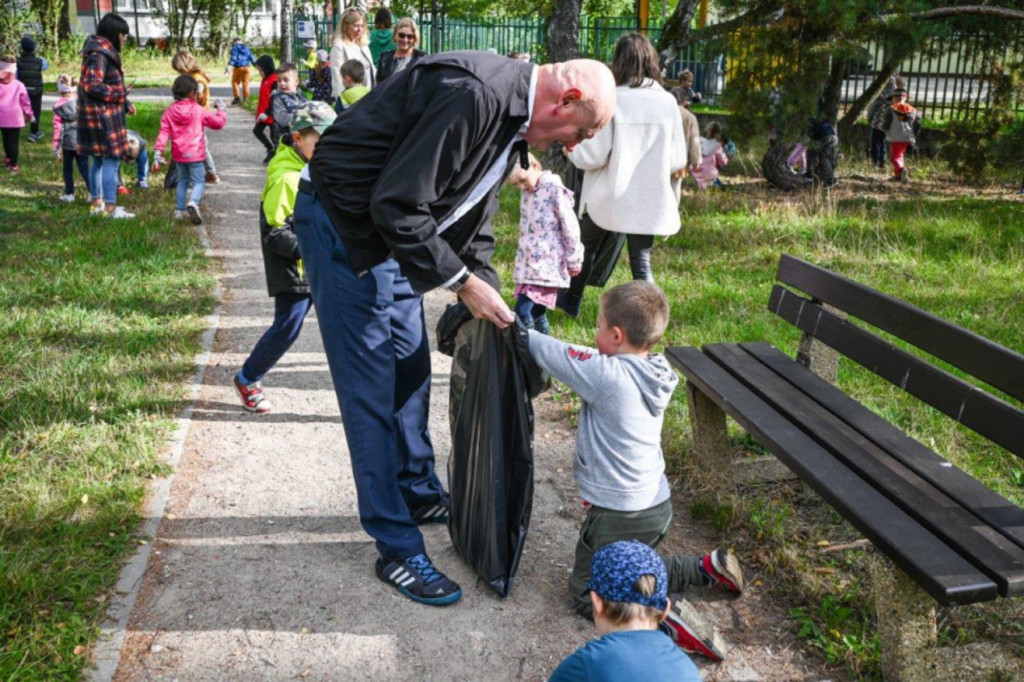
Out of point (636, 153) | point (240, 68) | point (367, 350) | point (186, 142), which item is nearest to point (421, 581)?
point (367, 350)

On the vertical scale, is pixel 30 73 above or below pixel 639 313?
above

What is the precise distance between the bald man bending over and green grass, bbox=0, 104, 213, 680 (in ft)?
3.44

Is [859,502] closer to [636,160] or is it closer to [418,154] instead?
[418,154]

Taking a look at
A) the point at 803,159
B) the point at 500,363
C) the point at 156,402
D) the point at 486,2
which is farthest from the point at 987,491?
the point at 486,2

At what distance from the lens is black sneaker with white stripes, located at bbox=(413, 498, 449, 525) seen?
3996 millimetres

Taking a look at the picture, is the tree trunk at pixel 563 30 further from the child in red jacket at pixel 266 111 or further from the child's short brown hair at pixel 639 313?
the child's short brown hair at pixel 639 313

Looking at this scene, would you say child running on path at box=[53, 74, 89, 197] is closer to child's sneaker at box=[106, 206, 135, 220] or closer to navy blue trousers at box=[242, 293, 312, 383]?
child's sneaker at box=[106, 206, 135, 220]

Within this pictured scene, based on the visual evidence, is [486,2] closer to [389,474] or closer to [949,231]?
[949,231]

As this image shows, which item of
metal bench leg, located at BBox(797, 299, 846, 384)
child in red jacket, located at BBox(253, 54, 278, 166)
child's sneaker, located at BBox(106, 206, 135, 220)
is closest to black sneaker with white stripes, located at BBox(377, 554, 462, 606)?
metal bench leg, located at BBox(797, 299, 846, 384)

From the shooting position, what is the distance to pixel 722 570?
11.3ft

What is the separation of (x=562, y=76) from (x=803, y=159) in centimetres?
1095

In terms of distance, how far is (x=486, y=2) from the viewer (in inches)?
1163

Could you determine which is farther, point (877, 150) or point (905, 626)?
point (877, 150)

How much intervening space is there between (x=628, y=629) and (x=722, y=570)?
4.12 ft
